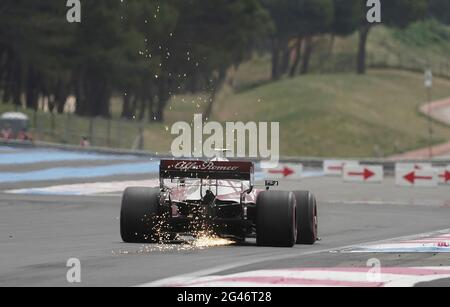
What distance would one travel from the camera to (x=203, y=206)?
18656 mm

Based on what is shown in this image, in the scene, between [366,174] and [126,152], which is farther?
[126,152]

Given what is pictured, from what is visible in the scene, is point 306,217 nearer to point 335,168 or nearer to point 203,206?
point 203,206

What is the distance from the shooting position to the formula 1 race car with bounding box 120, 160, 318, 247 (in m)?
18.4

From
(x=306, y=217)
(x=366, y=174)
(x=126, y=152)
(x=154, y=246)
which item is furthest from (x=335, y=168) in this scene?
(x=154, y=246)

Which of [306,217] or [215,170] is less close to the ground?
[215,170]

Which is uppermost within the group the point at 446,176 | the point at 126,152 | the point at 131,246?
the point at 126,152

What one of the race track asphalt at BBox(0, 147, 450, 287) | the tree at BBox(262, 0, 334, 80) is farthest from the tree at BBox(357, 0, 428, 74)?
the race track asphalt at BBox(0, 147, 450, 287)

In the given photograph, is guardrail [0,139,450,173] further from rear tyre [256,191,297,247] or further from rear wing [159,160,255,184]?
rear tyre [256,191,297,247]

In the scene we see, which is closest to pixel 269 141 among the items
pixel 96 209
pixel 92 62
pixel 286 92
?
pixel 286 92

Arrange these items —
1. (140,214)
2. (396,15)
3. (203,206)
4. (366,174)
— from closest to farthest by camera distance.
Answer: (203,206) → (140,214) → (366,174) → (396,15)

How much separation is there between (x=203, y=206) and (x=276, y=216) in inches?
43.9

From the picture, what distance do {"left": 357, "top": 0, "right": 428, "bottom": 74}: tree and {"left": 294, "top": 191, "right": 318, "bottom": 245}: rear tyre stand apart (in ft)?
322

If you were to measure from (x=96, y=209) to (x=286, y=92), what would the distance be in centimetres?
7442
